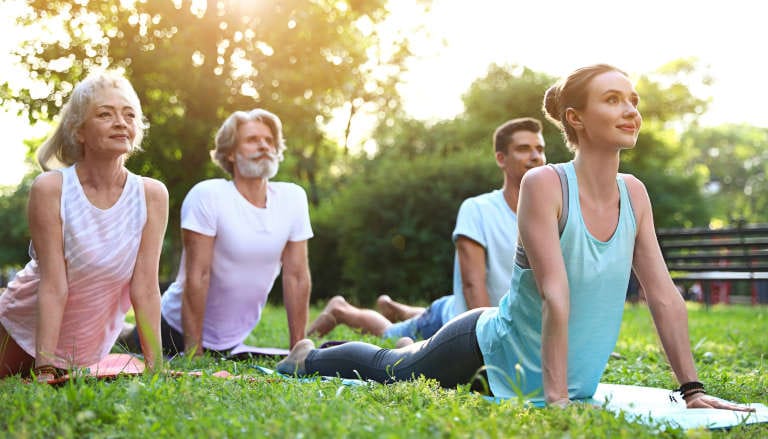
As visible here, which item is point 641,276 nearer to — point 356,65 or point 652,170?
point 356,65

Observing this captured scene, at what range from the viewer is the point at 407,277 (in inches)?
574

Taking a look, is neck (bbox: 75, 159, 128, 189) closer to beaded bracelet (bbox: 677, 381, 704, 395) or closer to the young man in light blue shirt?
the young man in light blue shirt

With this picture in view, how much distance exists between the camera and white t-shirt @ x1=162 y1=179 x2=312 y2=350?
6246mm

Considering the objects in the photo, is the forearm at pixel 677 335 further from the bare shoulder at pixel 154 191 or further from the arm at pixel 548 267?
the bare shoulder at pixel 154 191

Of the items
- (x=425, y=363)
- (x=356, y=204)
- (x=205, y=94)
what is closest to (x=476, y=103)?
(x=356, y=204)

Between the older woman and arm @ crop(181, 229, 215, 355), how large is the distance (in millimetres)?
1205

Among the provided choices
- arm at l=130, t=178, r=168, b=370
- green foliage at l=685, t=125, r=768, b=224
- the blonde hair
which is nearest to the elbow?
the blonde hair

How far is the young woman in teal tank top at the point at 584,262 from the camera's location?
11.8 ft

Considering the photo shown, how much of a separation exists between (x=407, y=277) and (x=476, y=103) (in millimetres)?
16877

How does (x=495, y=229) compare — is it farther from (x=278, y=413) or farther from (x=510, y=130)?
(x=278, y=413)

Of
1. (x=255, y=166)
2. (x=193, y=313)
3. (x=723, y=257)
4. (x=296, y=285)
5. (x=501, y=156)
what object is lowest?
(x=723, y=257)

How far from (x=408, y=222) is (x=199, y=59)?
443 cm

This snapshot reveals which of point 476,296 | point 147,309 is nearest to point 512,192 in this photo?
point 476,296

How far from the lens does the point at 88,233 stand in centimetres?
464
